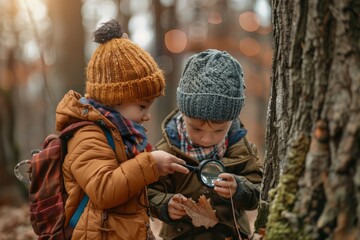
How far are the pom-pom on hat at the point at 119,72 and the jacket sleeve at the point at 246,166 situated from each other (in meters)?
0.73

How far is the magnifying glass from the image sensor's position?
3012mm

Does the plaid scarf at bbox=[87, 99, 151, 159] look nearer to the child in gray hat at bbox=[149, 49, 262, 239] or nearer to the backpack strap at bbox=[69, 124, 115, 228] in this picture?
the backpack strap at bbox=[69, 124, 115, 228]

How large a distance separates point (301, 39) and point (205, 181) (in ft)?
3.88

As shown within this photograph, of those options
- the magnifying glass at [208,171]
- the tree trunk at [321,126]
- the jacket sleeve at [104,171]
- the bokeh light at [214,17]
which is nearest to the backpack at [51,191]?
the jacket sleeve at [104,171]

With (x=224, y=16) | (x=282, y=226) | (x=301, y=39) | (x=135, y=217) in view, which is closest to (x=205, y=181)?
(x=135, y=217)

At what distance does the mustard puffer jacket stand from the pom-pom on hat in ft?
0.55

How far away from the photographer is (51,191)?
3010 millimetres

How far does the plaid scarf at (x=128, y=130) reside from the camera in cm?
307

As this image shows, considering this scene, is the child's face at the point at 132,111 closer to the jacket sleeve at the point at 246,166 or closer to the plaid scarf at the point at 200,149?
the plaid scarf at the point at 200,149

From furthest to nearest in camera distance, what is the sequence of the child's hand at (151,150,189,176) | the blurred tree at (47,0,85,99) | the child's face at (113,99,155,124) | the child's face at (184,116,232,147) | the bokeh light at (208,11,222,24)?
the bokeh light at (208,11,222,24), the blurred tree at (47,0,85,99), the child's face at (184,116,232,147), the child's face at (113,99,155,124), the child's hand at (151,150,189,176)

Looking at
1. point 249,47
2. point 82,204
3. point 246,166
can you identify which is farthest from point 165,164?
point 249,47

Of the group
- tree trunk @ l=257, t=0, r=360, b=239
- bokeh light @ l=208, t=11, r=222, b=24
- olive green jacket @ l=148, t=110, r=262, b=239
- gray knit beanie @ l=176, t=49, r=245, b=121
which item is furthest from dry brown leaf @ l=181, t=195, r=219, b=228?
bokeh light @ l=208, t=11, r=222, b=24

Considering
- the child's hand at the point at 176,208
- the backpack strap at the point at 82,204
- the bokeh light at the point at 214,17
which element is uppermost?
the backpack strap at the point at 82,204

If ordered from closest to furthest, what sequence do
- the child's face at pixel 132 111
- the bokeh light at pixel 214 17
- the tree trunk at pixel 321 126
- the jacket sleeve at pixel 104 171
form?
1. the tree trunk at pixel 321 126
2. the jacket sleeve at pixel 104 171
3. the child's face at pixel 132 111
4. the bokeh light at pixel 214 17
